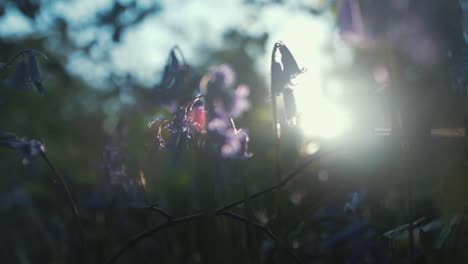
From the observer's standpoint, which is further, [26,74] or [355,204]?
[355,204]

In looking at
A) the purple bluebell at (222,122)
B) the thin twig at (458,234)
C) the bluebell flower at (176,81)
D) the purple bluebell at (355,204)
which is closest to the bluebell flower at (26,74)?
the purple bluebell at (222,122)

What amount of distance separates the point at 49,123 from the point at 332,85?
125 inches

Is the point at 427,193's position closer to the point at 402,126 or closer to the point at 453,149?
the point at 453,149

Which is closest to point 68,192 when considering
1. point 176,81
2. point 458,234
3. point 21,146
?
point 21,146

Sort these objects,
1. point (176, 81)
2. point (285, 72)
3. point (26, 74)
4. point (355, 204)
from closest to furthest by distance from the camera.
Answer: point (285, 72) < point (26, 74) < point (355, 204) < point (176, 81)

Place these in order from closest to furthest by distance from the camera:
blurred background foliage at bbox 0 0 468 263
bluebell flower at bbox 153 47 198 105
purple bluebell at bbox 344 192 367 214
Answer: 1. blurred background foliage at bbox 0 0 468 263
2. purple bluebell at bbox 344 192 367 214
3. bluebell flower at bbox 153 47 198 105

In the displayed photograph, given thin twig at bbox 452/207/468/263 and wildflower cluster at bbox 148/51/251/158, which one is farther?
wildflower cluster at bbox 148/51/251/158

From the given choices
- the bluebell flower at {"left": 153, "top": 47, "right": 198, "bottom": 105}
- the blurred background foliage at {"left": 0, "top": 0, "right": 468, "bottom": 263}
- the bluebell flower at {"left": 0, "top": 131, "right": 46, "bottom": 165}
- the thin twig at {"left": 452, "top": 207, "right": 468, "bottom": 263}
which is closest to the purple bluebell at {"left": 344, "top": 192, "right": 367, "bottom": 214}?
the blurred background foliage at {"left": 0, "top": 0, "right": 468, "bottom": 263}

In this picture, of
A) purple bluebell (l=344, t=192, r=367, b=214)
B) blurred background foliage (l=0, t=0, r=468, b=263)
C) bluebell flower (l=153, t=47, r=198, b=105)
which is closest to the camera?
blurred background foliage (l=0, t=0, r=468, b=263)

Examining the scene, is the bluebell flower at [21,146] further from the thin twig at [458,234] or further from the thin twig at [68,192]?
the thin twig at [458,234]

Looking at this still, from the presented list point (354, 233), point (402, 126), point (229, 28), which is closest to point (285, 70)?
point (402, 126)

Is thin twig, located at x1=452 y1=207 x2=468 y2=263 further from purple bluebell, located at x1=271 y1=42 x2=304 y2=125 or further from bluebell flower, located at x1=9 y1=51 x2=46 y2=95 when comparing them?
bluebell flower, located at x1=9 y1=51 x2=46 y2=95

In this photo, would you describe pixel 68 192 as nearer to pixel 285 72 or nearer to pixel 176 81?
pixel 285 72

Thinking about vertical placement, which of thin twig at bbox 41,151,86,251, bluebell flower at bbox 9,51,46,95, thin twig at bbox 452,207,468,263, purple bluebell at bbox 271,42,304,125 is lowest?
thin twig at bbox 452,207,468,263
